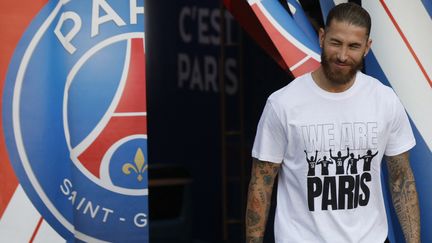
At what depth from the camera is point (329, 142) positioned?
12.9 ft

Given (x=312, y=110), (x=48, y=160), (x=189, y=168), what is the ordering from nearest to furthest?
(x=312, y=110), (x=48, y=160), (x=189, y=168)

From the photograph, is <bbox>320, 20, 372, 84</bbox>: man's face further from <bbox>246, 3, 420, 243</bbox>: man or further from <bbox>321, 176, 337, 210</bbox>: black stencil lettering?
<bbox>321, 176, 337, 210</bbox>: black stencil lettering

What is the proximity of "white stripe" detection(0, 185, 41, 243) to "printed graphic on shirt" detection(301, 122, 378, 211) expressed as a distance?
4.52 ft

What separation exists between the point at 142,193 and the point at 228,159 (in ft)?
11.1

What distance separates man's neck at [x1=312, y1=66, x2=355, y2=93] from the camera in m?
3.98

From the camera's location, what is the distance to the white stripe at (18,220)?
4.46 meters

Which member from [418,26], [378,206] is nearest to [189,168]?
[418,26]

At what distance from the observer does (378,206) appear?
4.06 meters

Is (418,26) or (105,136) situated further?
(418,26)

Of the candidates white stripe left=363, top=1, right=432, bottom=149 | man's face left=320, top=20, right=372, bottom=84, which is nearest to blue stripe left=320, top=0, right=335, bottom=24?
white stripe left=363, top=1, right=432, bottom=149

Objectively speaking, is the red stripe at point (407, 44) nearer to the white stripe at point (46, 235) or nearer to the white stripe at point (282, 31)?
the white stripe at point (282, 31)

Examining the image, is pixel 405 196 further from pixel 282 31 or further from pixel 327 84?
pixel 282 31

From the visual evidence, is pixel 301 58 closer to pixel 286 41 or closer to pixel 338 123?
pixel 286 41

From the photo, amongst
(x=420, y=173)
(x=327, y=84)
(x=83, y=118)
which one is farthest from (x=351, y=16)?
(x=83, y=118)
